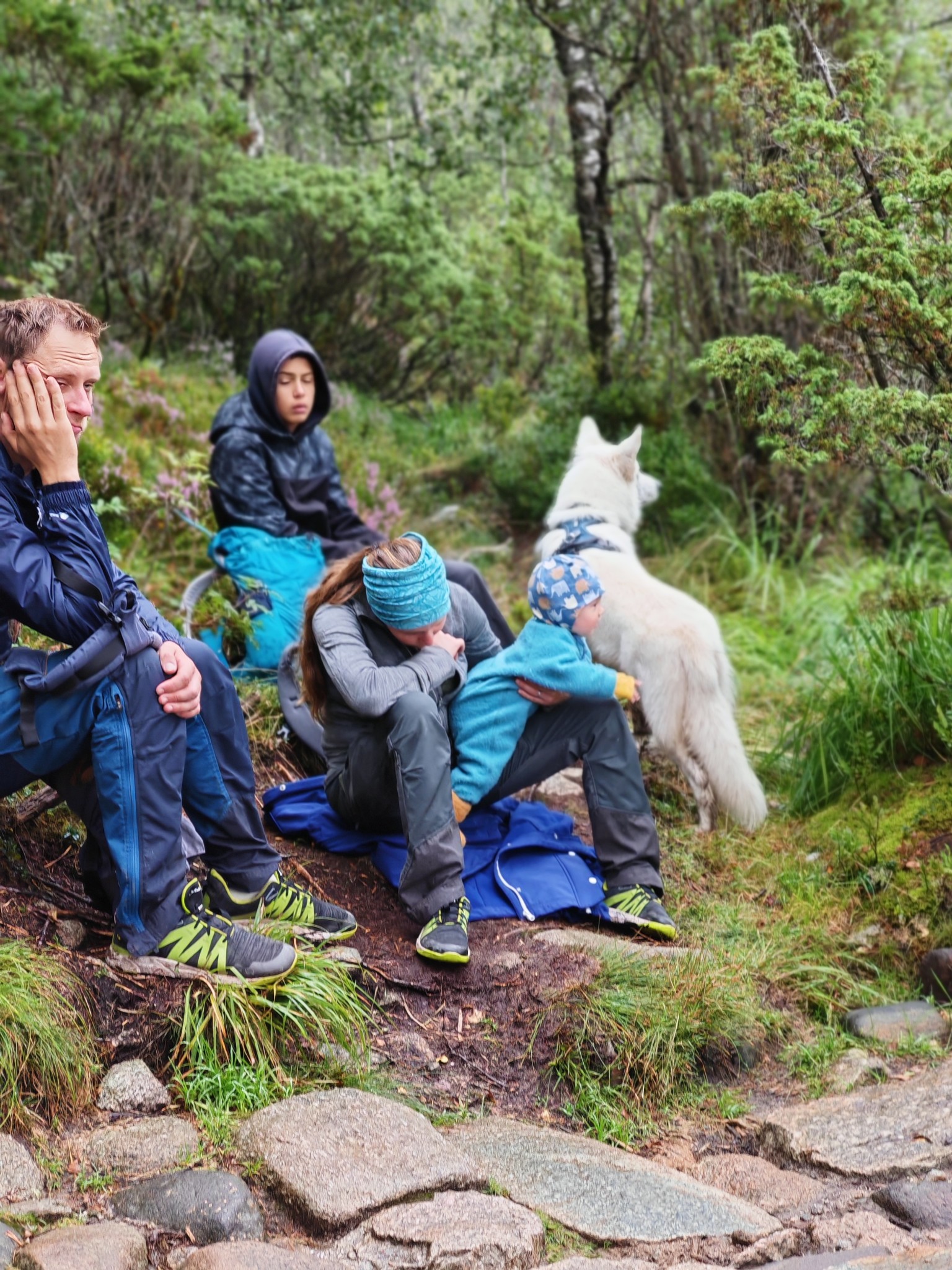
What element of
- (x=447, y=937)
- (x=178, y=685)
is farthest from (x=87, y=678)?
(x=447, y=937)

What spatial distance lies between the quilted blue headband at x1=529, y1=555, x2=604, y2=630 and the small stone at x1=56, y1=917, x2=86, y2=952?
170 cm

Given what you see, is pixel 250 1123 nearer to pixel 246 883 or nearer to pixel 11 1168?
pixel 11 1168

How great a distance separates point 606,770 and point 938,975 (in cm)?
119

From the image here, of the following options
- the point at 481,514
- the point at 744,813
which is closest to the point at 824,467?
the point at 481,514

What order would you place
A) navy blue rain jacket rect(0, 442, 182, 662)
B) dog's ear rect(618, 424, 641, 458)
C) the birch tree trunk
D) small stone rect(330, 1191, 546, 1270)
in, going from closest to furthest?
small stone rect(330, 1191, 546, 1270), navy blue rain jacket rect(0, 442, 182, 662), dog's ear rect(618, 424, 641, 458), the birch tree trunk

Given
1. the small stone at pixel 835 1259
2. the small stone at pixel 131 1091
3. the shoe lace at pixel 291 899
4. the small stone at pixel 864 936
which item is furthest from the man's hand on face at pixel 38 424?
the small stone at pixel 864 936

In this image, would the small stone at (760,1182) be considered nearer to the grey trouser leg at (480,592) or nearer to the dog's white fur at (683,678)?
the dog's white fur at (683,678)

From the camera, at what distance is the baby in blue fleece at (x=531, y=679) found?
3754 mm

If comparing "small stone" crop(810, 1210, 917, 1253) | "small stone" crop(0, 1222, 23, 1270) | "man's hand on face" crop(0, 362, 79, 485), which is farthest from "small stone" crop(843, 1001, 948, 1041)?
"man's hand on face" crop(0, 362, 79, 485)

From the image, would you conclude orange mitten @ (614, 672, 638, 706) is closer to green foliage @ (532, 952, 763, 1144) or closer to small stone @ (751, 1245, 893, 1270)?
green foliage @ (532, 952, 763, 1144)

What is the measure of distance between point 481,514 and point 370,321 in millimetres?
4315

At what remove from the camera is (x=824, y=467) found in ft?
24.3

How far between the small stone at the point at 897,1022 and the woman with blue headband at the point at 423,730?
0.75m

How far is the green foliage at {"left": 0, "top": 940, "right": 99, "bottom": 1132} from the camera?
2.44 metres
